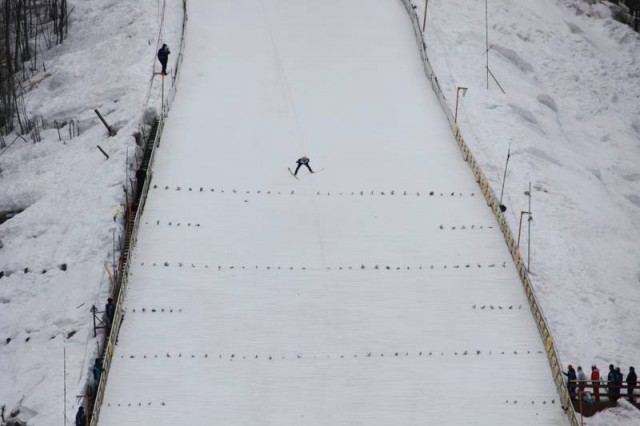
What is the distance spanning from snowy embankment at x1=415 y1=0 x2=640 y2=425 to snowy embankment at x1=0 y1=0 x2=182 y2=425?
37.6 ft

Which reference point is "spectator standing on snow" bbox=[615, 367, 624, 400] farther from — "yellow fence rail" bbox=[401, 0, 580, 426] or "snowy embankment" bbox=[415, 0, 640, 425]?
"yellow fence rail" bbox=[401, 0, 580, 426]

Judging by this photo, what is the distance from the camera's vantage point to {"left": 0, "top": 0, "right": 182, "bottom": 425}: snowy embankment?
28641 millimetres

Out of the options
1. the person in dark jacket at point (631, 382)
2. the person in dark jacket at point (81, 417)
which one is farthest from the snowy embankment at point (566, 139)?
the person in dark jacket at point (81, 417)

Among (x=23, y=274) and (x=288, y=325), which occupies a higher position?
(x=288, y=325)

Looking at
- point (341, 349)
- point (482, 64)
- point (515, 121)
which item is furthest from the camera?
point (482, 64)

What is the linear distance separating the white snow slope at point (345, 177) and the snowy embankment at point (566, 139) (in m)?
Result: 0.08

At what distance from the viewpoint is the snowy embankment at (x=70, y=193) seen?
2864cm

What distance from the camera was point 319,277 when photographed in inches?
1168

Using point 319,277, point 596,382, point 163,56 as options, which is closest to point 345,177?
point 319,277

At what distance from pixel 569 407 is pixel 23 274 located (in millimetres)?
15854

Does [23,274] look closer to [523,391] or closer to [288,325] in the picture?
[288,325]

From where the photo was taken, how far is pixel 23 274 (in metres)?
32.6

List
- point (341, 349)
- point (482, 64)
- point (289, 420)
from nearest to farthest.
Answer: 1. point (289, 420)
2. point (341, 349)
3. point (482, 64)

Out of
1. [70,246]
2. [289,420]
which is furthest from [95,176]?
[289,420]
